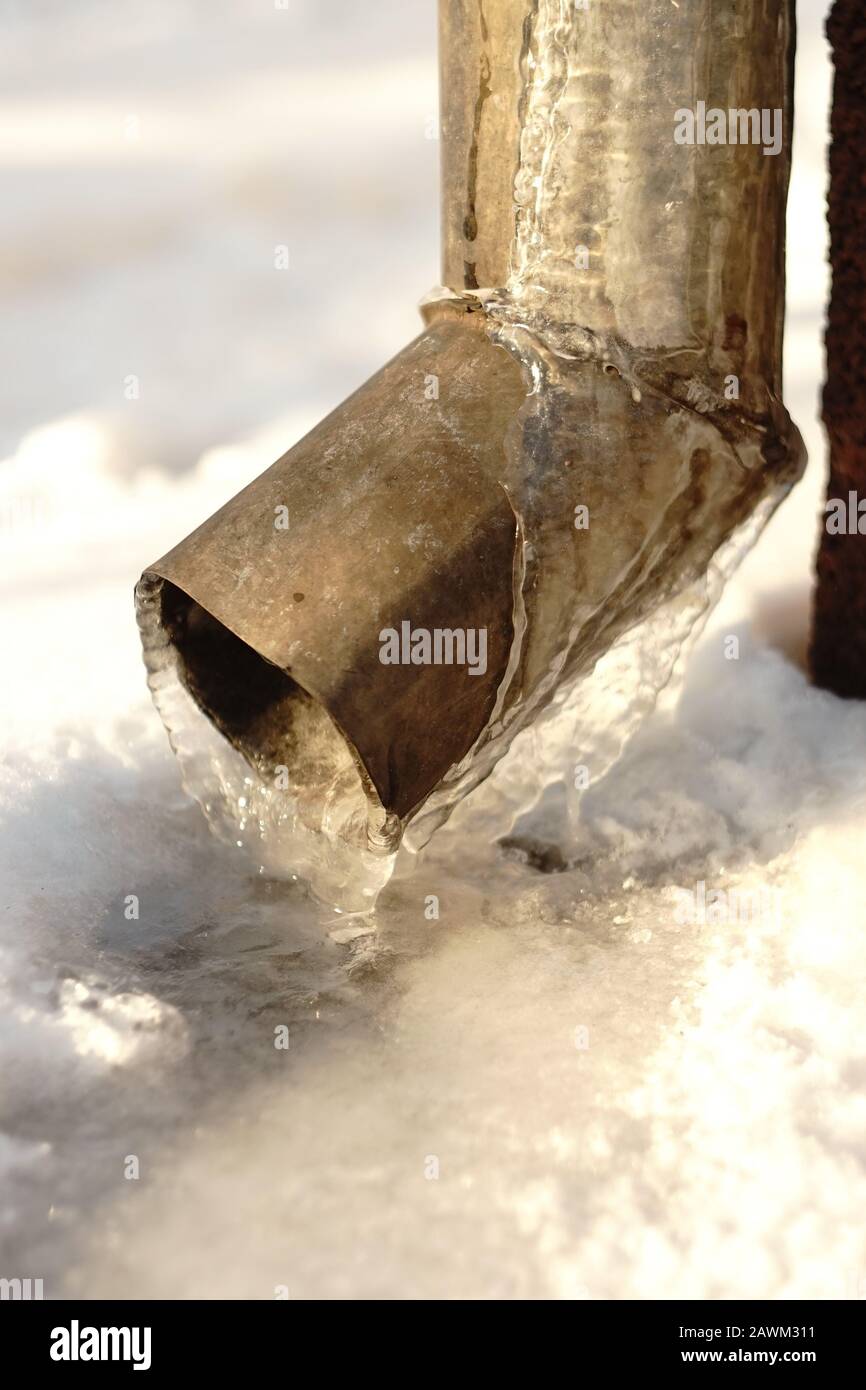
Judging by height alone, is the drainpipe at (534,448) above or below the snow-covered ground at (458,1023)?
above

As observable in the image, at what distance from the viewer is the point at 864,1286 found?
1.19m

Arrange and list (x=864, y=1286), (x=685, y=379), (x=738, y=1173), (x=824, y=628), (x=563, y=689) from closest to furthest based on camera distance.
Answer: (x=864, y=1286) → (x=738, y=1173) → (x=685, y=379) → (x=563, y=689) → (x=824, y=628)

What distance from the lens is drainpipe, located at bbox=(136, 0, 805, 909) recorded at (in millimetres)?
1504

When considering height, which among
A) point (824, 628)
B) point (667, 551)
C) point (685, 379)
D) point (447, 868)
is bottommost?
point (447, 868)

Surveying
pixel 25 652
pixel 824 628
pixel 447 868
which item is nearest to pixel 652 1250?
pixel 447 868

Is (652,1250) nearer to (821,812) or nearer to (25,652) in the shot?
(821,812)

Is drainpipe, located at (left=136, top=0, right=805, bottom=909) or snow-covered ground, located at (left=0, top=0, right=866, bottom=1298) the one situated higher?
drainpipe, located at (left=136, top=0, right=805, bottom=909)

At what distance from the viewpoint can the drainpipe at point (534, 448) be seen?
1.50m

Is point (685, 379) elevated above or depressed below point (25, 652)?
above

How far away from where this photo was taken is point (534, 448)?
1561 millimetres

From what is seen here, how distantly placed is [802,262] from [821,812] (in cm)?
195

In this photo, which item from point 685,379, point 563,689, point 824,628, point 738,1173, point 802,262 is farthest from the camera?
point 802,262

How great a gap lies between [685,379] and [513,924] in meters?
0.64

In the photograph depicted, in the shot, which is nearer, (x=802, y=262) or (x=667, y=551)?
(x=667, y=551)
